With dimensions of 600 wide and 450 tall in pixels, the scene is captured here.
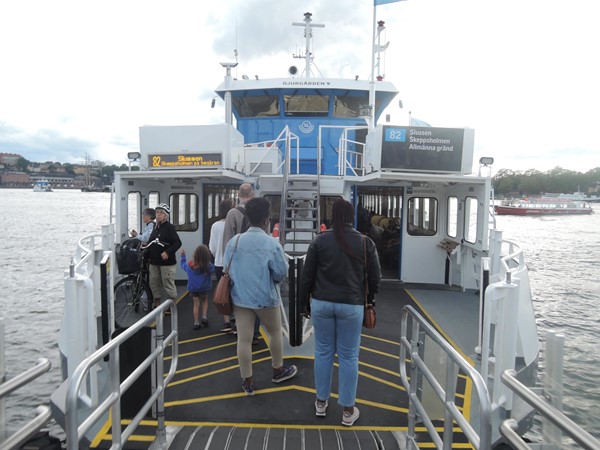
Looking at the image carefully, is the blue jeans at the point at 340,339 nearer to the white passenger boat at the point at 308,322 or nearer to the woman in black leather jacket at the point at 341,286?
the woman in black leather jacket at the point at 341,286

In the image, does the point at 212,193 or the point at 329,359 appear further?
the point at 212,193

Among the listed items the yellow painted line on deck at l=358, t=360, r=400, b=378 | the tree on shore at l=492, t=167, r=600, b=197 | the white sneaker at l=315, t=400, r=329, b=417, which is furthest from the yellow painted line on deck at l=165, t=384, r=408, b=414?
the tree on shore at l=492, t=167, r=600, b=197

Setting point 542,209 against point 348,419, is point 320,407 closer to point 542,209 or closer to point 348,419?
point 348,419

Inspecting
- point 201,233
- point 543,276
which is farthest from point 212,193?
point 543,276

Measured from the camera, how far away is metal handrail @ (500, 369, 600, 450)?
4.78ft

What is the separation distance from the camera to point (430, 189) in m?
9.58

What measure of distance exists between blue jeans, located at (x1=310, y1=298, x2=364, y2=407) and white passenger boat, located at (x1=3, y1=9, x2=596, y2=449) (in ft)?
1.44

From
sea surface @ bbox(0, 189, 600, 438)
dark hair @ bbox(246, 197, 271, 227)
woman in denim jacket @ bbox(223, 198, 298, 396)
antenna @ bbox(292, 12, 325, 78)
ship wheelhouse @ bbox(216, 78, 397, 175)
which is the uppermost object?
antenna @ bbox(292, 12, 325, 78)

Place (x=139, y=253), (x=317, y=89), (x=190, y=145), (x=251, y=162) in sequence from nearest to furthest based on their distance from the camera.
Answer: (x=139, y=253), (x=190, y=145), (x=251, y=162), (x=317, y=89)

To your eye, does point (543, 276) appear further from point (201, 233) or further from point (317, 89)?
point (201, 233)

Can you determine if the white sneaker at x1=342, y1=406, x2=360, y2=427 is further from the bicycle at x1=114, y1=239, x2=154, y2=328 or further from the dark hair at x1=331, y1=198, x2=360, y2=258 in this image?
the bicycle at x1=114, y1=239, x2=154, y2=328

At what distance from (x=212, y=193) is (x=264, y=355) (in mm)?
5511

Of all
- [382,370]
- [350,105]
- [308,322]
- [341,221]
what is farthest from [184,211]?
[341,221]

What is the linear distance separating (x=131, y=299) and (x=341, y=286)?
463 centimetres
